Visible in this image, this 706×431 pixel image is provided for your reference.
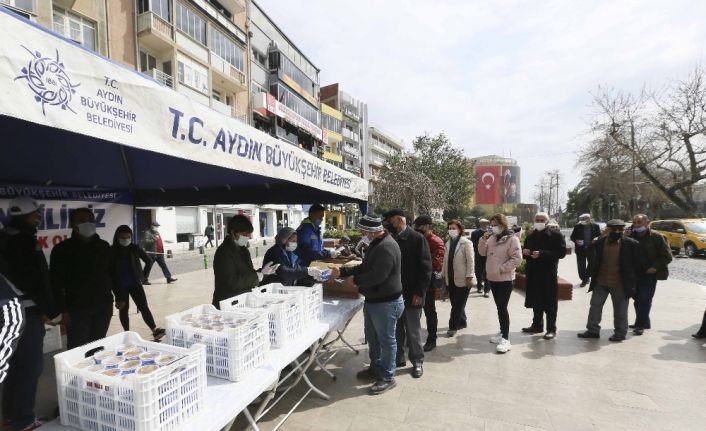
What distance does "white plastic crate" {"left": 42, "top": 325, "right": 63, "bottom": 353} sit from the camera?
4.34m

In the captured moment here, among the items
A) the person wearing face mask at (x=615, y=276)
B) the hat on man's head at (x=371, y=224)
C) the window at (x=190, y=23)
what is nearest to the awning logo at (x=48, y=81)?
the hat on man's head at (x=371, y=224)

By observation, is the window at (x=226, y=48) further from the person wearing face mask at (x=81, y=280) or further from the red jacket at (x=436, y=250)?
the red jacket at (x=436, y=250)

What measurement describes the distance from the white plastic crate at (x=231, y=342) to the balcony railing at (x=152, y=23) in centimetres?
2026

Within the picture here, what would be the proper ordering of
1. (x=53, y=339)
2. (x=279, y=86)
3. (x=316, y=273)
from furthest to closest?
1. (x=279, y=86)
2. (x=53, y=339)
3. (x=316, y=273)

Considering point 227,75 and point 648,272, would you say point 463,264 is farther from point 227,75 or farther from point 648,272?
point 227,75

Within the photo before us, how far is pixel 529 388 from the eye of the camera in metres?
3.58

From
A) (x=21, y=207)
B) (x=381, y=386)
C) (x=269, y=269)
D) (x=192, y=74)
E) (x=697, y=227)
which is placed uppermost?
(x=192, y=74)

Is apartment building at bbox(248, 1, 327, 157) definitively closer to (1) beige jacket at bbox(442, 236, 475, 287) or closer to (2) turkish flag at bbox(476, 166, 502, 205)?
(1) beige jacket at bbox(442, 236, 475, 287)

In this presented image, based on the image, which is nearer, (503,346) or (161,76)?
(503,346)

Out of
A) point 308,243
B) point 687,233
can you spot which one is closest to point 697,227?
point 687,233

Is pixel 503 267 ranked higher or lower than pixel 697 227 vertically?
higher

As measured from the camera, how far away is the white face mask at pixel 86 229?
3.25 metres

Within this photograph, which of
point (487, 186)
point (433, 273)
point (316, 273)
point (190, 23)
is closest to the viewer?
point (316, 273)

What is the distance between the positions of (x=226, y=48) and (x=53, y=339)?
23.5 m
